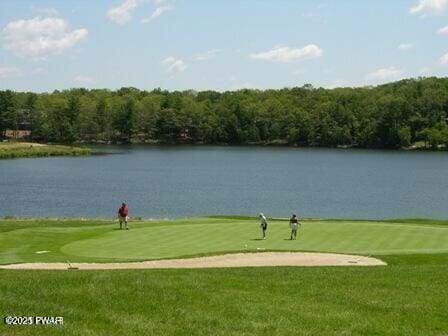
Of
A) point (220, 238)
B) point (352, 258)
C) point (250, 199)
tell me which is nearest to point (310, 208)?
point (250, 199)

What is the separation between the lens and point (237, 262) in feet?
93.5

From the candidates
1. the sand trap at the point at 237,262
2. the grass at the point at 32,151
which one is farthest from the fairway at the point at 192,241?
the grass at the point at 32,151

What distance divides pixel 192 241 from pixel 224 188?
184 feet

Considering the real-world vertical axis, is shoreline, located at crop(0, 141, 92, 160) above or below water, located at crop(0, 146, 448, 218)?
above

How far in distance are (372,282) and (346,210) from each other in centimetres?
4850

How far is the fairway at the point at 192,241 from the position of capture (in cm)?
3109

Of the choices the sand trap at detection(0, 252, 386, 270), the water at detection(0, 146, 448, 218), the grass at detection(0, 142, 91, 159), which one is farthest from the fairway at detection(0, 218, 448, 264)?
the grass at detection(0, 142, 91, 159)

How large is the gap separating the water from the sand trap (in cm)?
3415

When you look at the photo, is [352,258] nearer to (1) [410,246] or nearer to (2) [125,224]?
(1) [410,246]

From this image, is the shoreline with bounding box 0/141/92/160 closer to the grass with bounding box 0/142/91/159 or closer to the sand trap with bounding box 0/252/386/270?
the grass with bounding box 0/142/91/159

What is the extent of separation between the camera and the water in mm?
68625

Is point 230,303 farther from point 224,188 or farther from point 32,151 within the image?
point 32,151

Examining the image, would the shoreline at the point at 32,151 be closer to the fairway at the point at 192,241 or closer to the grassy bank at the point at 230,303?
the fairway at the point at 192,241

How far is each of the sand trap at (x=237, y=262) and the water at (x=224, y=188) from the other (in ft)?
112
